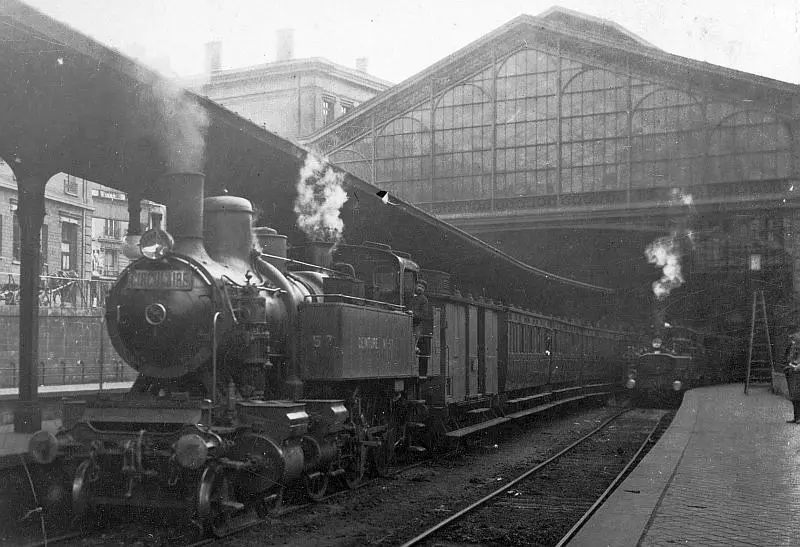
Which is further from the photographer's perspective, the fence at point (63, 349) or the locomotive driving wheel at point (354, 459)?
the fence at point (63, 349)

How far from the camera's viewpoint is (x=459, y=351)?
50.7 feet

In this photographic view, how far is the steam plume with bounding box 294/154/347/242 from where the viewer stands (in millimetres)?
15508

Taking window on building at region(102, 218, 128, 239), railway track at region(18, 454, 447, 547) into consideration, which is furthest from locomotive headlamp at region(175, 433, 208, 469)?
window on building at region(102, 218, 128, 239)

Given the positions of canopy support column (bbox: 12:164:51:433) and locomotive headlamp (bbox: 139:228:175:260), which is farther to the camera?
canopy support column (bbox: 12:164:51:433)

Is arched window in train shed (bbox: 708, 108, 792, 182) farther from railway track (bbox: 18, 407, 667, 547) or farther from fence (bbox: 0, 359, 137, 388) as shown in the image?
fence (bbox: 0, 359, 137, 388)

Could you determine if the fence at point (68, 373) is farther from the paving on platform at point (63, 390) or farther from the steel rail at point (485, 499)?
the steel rail at point (485, 499)

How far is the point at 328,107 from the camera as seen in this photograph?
2373 inches

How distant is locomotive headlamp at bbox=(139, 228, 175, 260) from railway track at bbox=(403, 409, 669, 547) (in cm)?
351

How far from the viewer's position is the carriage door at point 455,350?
14.6m

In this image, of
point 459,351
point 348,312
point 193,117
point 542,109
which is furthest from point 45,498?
point 542,109

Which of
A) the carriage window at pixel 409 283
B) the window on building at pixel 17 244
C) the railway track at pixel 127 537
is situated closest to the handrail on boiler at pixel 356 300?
the carriage window at pixel 409 283

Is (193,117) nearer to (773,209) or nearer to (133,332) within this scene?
(133,332)

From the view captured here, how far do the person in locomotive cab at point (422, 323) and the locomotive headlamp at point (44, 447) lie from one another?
6.04 meters

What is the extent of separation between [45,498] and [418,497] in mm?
4195
